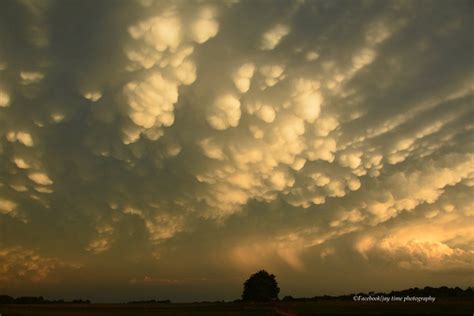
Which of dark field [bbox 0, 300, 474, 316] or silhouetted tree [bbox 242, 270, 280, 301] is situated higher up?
silhouetted tree [bbox 242, 270, 280, 301]

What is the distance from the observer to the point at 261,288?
166 m

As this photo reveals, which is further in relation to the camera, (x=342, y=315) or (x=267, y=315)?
(x=267, y=315)

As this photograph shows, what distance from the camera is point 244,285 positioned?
176 metres

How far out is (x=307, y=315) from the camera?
69938 mm

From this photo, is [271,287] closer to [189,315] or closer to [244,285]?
[244,285]

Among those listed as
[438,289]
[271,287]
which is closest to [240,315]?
[271,287]

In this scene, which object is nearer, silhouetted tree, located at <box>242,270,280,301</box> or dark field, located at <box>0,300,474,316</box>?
dark field, located at <box>0,300,474,316</box>

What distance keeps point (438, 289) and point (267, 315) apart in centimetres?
15071

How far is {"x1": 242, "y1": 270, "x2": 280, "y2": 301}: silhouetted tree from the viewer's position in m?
166

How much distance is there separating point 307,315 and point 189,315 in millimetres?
23340

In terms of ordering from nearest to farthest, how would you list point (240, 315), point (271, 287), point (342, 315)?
point (342, 315) → point (240, 315) → point (271, 287)

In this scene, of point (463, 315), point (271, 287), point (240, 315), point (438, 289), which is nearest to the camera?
point (463, 315)

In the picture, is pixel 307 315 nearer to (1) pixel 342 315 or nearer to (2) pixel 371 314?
(1) pixel 342 315

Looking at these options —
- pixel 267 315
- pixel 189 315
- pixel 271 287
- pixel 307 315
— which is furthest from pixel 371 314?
pixel 271 287
